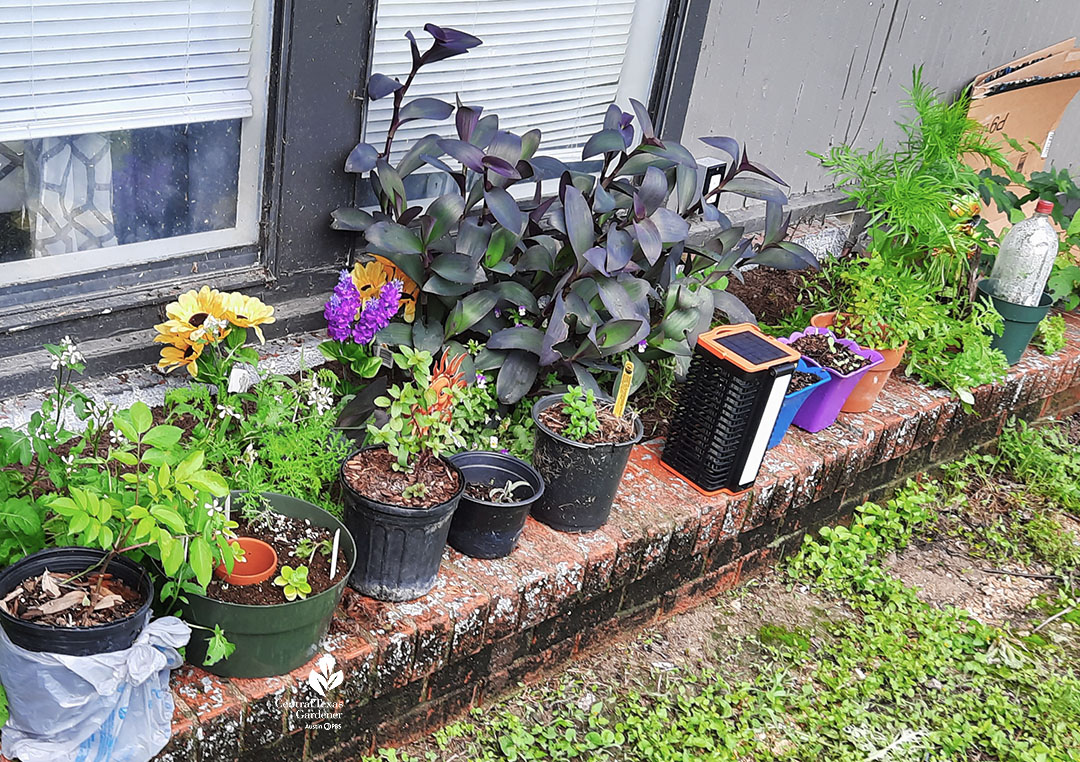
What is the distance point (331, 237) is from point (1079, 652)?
2.44m

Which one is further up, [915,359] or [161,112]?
[161,112]

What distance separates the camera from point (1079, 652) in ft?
10.0

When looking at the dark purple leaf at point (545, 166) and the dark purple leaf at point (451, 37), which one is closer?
the dark purple leaf at point (451, 37)

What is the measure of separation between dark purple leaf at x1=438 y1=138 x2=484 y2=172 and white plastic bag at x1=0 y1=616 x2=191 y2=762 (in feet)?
4.24

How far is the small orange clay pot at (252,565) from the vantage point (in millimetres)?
1897

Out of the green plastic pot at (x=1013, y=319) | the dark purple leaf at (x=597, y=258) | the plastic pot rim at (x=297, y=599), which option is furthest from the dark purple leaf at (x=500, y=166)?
the green plastic pot at (x=1013, y=319)

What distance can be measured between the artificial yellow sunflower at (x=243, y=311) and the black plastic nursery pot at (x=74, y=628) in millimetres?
722

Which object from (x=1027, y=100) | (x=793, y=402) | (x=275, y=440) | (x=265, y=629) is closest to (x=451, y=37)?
(x=275, y=440)

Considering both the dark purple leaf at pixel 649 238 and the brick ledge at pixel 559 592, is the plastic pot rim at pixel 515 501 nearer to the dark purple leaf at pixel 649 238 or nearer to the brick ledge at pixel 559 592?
the brick ledge at pixel 559 592

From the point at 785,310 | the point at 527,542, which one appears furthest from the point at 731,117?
the point at 527,542

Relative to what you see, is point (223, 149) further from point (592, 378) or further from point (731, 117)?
point (731, 117)

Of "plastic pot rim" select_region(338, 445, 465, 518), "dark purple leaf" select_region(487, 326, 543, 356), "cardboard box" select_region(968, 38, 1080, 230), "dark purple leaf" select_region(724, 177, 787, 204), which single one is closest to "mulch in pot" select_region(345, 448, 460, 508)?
"plastic pot rim" select_region(338, 445, 465, 518)

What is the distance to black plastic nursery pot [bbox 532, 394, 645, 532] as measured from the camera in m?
2.39

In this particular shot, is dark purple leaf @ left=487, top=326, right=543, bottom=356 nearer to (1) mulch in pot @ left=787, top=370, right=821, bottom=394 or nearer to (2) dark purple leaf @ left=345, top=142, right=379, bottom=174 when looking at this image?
(2) dark purple leaf @ left=345, top=142, right=379, bottom=174
